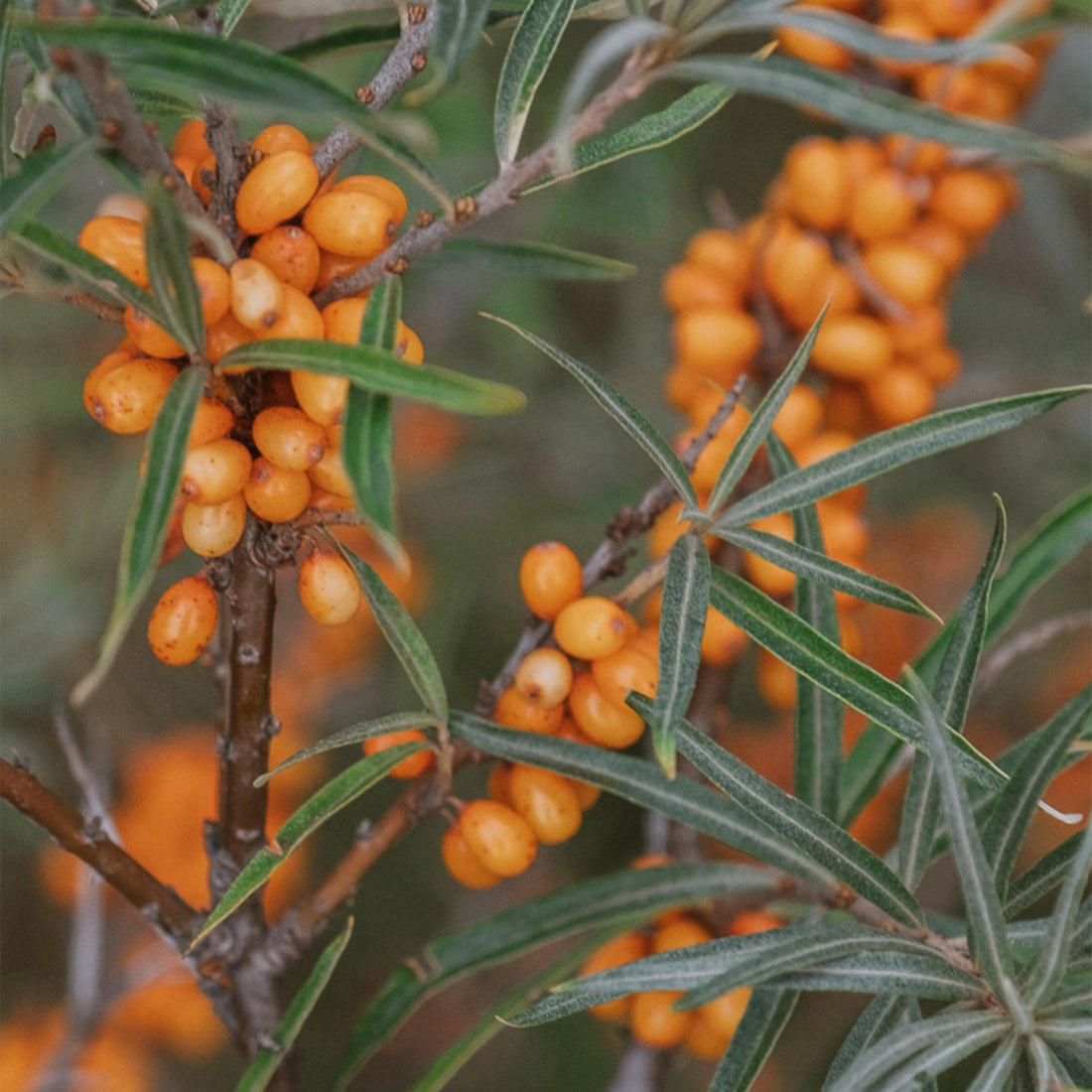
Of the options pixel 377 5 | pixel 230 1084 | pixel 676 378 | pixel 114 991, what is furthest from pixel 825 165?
pixel 230 1084

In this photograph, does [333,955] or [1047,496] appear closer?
[333,955]

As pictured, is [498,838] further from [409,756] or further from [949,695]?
[949,695]

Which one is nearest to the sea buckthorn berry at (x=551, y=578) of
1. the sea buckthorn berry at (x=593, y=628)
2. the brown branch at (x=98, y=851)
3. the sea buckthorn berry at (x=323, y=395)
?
the sea buckthorn berry at (x=593, y=628)

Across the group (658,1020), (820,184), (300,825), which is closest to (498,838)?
(300,825)

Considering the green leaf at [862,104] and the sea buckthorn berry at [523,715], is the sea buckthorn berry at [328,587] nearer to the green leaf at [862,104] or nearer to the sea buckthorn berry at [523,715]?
the sea buckthorn berry at [523,715]

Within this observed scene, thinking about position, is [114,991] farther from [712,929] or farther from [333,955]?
[712,929]
